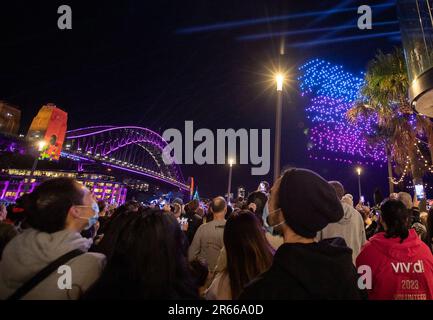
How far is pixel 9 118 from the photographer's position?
66.2 meters

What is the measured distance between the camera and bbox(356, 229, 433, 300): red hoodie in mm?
2674

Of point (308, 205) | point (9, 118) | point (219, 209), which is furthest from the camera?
point (9, 118)

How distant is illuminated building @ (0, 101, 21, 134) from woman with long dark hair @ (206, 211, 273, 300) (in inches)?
3037

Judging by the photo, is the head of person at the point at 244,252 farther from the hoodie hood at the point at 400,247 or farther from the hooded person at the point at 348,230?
the hooded person at the point at 348,230

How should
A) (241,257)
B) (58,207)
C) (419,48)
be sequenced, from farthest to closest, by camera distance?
(419,48) → (241,257) → (58,207)

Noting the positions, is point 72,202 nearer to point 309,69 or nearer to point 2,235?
point 2,235

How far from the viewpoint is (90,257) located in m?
1.93

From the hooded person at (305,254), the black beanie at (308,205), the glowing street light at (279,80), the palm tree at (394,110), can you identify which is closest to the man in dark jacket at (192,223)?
the glowing street light at (279,80)

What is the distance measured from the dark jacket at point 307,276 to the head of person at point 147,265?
0.48 meters

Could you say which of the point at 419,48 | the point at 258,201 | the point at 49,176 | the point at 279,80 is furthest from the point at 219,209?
the point at 49,176

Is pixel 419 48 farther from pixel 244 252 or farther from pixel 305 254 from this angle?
pixel 305 254

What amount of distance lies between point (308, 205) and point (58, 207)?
6.00 ft

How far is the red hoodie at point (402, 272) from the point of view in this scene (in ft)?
8.77

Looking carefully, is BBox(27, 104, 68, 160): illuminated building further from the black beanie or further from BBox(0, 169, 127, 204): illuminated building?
the black beanie
